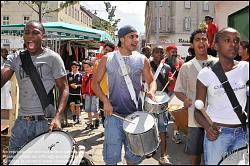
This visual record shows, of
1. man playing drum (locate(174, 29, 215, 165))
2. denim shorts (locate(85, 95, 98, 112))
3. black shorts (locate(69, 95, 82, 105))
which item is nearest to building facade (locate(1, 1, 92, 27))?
man playing drum (locate(174, 29, 215, 165))

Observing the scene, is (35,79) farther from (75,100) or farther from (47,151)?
(75,100)

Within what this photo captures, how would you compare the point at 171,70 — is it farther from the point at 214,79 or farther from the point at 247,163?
the point at 247,163

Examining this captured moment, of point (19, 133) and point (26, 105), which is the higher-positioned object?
point (26, 105)

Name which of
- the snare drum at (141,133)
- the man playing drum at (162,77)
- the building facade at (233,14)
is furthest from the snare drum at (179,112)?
the building facade at (233,14)

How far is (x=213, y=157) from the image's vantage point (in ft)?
8.87

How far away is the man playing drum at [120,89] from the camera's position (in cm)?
347

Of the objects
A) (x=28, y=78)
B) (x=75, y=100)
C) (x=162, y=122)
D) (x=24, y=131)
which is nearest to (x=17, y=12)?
(x=28, y=78)

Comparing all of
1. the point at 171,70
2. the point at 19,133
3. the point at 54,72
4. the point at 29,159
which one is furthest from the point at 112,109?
the point at 171,70

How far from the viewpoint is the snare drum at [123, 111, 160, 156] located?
3203 millimetres

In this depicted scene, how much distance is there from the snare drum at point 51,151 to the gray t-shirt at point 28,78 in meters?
0.45

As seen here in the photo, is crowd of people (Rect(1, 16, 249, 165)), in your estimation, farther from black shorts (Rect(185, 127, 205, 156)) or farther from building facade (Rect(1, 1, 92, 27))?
building facade (Rect(1, 1, 92, 27))

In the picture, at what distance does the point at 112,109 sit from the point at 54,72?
61cm

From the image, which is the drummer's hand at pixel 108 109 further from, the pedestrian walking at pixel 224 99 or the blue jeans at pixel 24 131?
the pedestrian walking at pixel 224 99

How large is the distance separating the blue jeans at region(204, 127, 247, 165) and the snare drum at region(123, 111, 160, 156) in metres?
0.62
